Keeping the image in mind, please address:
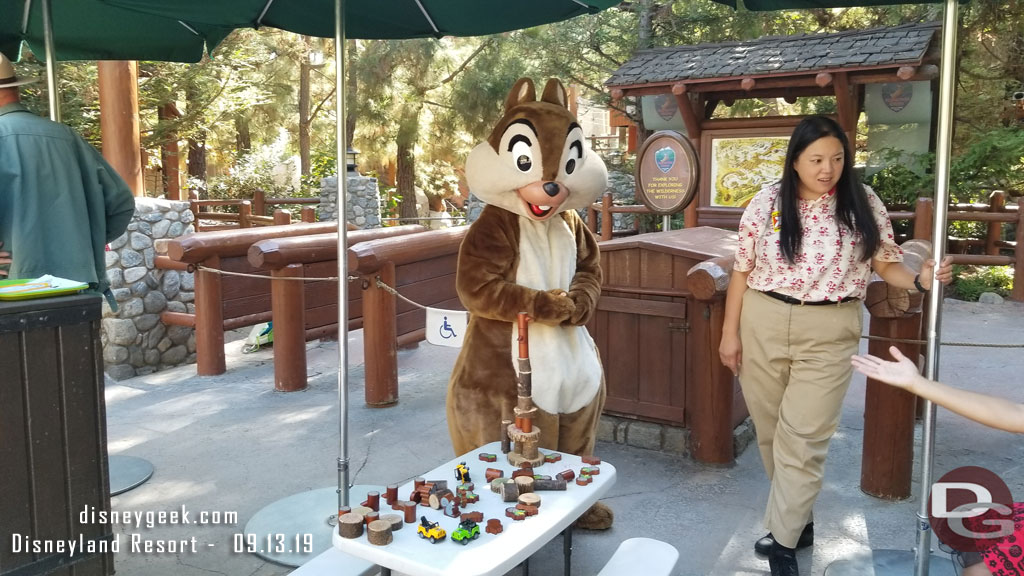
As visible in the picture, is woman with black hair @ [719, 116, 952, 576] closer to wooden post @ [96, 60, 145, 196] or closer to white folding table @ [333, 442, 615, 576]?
white folding table @ [333, 442, 615, 576]

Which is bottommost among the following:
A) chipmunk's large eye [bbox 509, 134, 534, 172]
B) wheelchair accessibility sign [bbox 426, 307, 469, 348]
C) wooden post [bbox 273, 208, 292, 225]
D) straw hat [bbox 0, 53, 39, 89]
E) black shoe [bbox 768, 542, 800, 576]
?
black shoe [bbox 768, 542, 800, 576]

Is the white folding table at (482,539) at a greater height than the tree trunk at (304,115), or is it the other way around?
the tree trunk at (304,115)

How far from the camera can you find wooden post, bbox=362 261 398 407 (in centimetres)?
518

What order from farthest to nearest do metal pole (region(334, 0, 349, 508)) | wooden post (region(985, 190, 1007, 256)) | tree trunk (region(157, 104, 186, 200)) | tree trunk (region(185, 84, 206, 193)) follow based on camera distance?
1. tree trunk (region(157, 104, 186, 200))
2. tree trunk (region(185, 84, 206, 193))
3. wooden post (region(985, 190, 1007, 256))
4. metal pole (region(334, 0, 349, 508))

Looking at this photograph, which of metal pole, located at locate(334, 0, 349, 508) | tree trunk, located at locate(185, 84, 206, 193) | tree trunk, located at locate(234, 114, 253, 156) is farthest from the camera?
tree trunk, located at locate(234, 114, 253, 156)

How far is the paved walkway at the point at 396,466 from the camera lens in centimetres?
323

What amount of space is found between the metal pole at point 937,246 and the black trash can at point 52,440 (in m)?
Result: 2.49

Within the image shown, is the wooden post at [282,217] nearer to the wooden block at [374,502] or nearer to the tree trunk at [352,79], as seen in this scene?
the wooden block at [374,502]

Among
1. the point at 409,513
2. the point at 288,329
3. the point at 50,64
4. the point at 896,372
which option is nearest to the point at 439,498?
the point at 409,513

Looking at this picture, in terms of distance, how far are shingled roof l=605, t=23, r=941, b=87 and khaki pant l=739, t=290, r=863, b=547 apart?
5342mm

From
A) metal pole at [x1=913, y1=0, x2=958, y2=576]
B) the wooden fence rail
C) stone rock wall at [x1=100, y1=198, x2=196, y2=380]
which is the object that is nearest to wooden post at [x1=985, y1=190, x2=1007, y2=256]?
the wooden fence rail

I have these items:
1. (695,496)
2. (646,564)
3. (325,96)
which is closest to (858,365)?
(646,564)

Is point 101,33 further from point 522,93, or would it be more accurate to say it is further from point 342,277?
point 522,93

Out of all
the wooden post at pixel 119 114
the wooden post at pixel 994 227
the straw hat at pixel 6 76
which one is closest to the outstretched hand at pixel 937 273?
the straw hat at pixel 6 76
